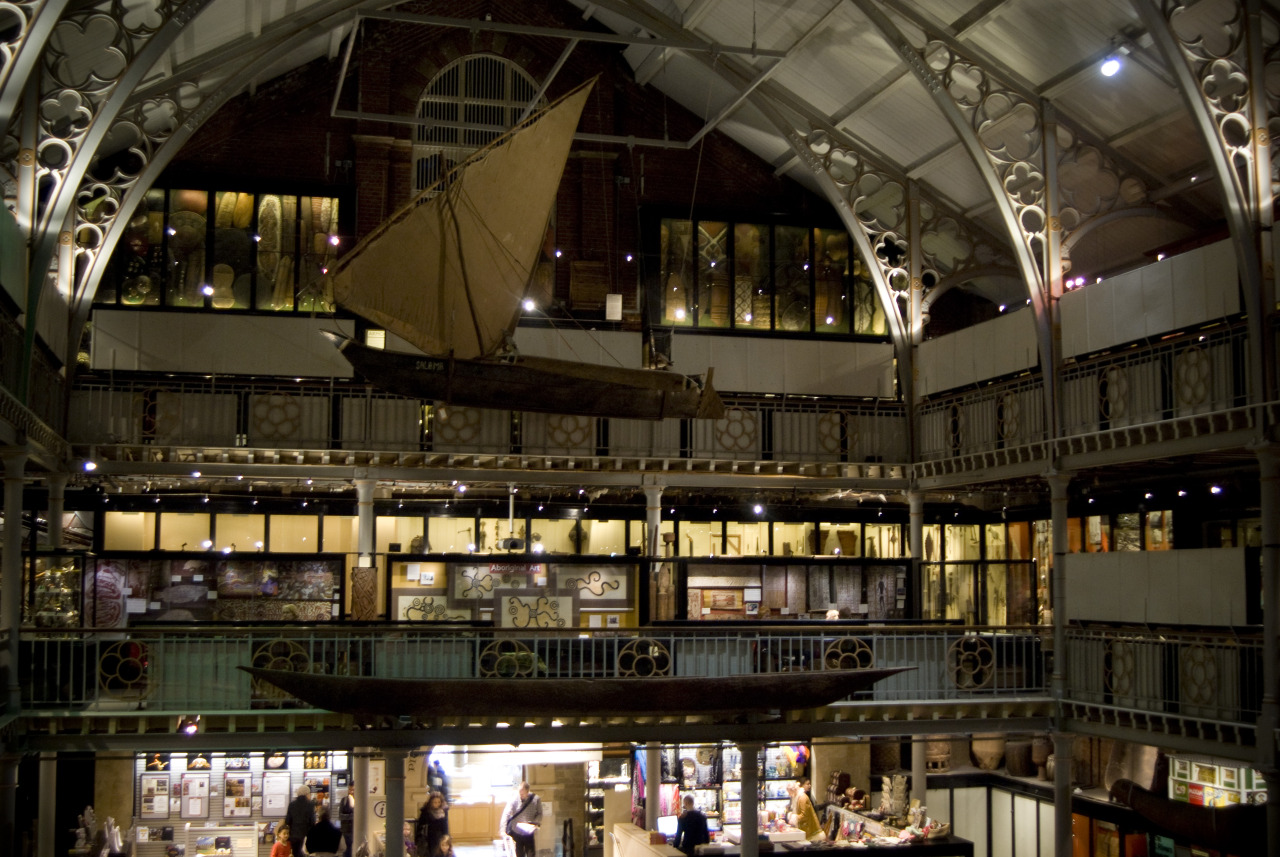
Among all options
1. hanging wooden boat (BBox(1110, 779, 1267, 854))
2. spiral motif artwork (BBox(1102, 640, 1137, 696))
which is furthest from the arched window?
hanging wooden boat (BBox(1110, 779, 1267, 854))

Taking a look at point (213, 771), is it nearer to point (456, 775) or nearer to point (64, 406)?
point (456, 775)

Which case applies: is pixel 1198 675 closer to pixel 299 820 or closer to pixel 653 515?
pixel 653 515

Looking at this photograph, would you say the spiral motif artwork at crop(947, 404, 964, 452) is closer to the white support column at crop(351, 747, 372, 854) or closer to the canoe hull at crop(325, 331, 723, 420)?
the canoe hull at crop(325, 331, 723, 420)

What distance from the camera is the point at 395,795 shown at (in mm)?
15383

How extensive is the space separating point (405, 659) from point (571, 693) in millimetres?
2202

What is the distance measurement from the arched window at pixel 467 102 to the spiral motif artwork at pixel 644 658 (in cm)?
1204

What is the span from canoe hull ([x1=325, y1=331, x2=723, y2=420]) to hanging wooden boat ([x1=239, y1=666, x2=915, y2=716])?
3527 mm

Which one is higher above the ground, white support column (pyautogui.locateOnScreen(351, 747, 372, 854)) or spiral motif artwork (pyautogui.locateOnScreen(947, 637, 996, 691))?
spiral motif artwork (pyautogui.locateOnScreen(947, 637, 996, 691))

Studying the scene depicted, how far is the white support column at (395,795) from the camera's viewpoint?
15164mm

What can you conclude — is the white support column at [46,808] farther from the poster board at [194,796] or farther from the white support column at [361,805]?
the white support column at [361,805]

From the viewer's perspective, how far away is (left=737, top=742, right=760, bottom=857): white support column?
15.9m

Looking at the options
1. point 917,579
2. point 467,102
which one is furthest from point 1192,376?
point 467,102

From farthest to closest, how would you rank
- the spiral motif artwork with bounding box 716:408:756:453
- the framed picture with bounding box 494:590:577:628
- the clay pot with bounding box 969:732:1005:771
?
the spiral motif artwork with bounding box 716:408:756:453 → the clay pot with bounding box 969:732:1005:771 → the framed picture with bounding box 494:590:577:628

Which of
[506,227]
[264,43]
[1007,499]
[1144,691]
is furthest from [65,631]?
[1007,499]
